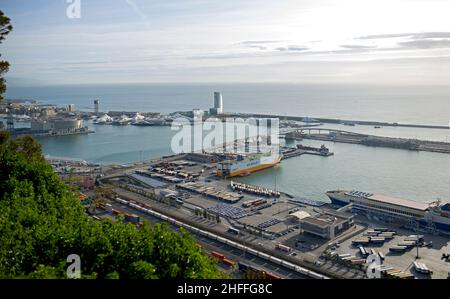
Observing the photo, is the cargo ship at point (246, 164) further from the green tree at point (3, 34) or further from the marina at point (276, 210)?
the green tree at point (3, 34)

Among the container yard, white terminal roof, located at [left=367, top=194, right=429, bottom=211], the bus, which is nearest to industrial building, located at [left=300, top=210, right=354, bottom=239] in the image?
the container yard

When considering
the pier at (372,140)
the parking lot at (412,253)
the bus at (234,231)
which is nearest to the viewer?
the parking lot at (412,253)

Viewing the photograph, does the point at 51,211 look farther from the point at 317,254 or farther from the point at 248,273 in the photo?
the point at 317,254

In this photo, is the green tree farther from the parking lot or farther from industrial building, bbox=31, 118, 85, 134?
industrial building, bbox=31, 118, 85, 134

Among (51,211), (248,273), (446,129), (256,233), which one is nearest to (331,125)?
(446,129)

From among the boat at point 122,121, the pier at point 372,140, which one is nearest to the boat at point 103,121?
the boat at point 122,121

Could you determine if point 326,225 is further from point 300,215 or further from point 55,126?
point 55,126
